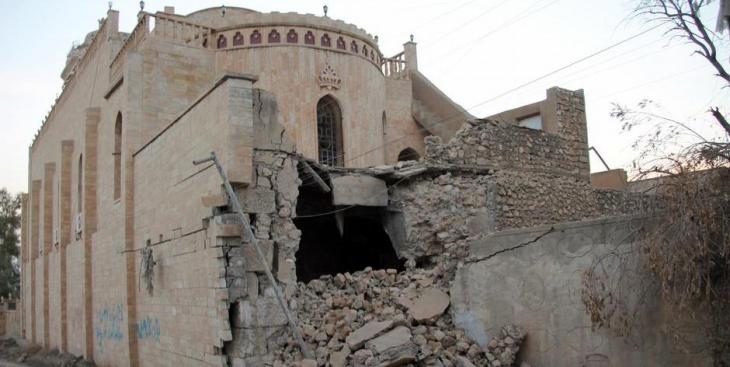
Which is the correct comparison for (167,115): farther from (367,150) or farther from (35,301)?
(35,301)

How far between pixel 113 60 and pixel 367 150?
24.9 ft

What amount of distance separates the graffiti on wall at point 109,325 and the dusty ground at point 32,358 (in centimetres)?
118

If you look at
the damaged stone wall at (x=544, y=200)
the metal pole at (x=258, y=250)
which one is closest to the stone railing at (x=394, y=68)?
the damaged stone wall at (x=544, y=200)

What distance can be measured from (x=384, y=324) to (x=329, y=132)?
28.2 feet

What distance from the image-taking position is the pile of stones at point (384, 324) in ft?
30.7

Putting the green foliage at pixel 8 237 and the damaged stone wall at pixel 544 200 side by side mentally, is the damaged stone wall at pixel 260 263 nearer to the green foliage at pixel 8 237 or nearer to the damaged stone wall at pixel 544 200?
the damaged stone wall at pixel 544 200

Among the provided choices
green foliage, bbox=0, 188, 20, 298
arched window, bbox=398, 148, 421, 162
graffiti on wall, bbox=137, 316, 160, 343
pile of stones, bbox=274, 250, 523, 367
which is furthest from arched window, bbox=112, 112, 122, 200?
green foliage, bbox=0, 188, 20, 298

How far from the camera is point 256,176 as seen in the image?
10914 millimetres

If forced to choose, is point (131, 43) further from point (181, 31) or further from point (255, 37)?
point (255, 37)

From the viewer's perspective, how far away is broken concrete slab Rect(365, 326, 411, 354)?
9336 millimetres

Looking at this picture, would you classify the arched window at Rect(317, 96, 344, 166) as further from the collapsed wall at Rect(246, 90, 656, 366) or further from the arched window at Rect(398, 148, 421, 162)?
the collapsed wall at Rect(246, 90, 656, 366)

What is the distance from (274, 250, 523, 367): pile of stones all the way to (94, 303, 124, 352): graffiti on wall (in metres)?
6.79

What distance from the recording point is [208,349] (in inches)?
431

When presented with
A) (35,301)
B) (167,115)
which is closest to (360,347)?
(167,115)
